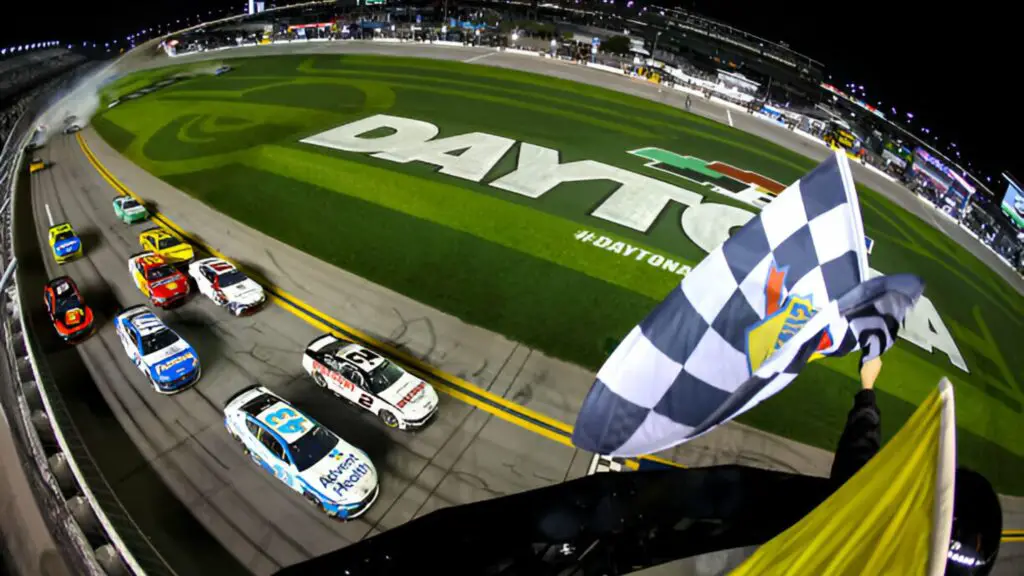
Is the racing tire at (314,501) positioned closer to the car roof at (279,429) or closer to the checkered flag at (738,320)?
the car roof at (279,429)

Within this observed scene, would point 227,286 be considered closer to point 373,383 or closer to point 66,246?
point 373,383

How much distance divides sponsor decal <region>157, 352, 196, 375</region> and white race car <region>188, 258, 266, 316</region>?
8.88 ft

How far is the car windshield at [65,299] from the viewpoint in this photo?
15523mm

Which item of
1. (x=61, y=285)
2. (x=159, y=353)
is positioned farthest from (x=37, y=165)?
(x=159, y=353)

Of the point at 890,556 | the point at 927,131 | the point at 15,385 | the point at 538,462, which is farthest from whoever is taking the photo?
the point at 927,131

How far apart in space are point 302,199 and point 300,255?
449 cm

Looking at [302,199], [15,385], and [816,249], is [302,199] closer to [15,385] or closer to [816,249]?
[15,385]

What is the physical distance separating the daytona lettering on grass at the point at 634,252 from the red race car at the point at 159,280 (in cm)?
1487

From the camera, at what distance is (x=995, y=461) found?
47.4 feet

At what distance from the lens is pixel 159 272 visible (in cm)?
1720

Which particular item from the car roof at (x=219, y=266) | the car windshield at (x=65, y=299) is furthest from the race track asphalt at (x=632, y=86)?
the car windshield at (x=65, y=299)

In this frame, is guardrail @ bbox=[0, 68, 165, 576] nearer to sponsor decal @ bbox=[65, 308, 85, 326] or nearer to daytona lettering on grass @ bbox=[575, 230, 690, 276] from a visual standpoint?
sponsor decal @ bbox=[65, 308, 85, 326]

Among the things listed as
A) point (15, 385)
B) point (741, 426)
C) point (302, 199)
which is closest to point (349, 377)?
point (15, 385)

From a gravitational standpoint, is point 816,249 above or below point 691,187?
above
